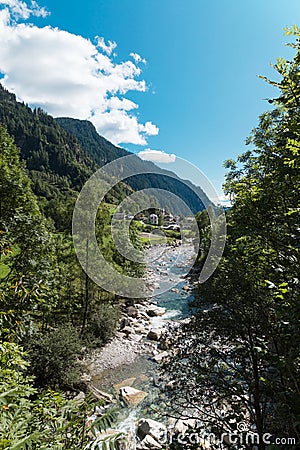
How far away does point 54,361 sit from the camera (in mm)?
8500

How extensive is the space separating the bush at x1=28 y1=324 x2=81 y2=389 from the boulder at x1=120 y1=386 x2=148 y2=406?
5.29 ft

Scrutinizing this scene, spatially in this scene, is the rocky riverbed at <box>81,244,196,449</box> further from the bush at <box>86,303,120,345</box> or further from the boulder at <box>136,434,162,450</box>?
the bush at <box>86,303,120,345</box>

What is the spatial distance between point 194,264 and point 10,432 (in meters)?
25.1

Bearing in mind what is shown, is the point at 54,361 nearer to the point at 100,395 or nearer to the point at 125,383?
the point at 100,395

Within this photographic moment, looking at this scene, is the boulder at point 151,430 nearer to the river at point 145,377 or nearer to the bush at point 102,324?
the river at point 145,377

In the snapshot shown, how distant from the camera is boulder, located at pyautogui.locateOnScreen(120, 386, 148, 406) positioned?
27.3 feet

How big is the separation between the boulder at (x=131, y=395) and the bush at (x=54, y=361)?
1.61m

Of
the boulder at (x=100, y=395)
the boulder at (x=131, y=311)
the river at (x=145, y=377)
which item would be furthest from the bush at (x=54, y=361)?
the boulder at (x=131, y=311)

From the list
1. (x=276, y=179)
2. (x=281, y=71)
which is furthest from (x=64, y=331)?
(x=281, y=71)

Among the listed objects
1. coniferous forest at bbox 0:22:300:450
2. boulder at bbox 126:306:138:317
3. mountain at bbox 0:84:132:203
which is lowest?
boulder at bbox 126:306:138:317

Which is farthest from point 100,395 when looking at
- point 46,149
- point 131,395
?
point 46,149

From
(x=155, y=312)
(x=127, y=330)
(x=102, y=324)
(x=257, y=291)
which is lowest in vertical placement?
(x=127, y=330)

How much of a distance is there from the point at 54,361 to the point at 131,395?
107 inches

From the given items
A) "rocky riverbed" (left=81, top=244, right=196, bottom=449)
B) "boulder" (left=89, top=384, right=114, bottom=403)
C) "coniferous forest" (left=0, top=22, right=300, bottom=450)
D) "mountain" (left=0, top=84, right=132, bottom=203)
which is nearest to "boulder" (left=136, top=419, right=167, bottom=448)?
"rocky riverbed" (left=81, top=244, right=196, bottom=449)
